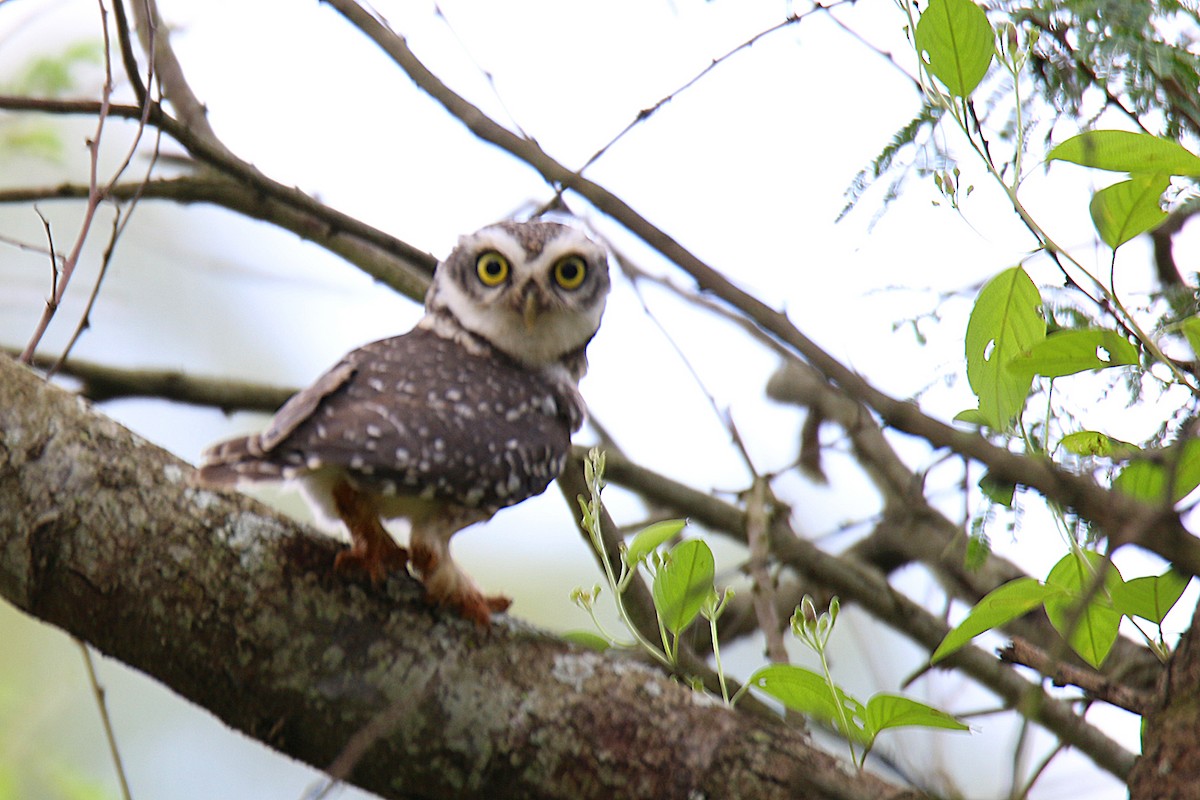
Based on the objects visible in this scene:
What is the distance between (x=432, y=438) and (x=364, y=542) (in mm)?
239

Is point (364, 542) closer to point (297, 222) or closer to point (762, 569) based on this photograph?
Result: point (762, 569)

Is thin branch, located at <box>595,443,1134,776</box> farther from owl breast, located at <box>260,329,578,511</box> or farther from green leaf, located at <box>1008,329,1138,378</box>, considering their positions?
green leaf, located at <box>1008,329,1138,378</box>

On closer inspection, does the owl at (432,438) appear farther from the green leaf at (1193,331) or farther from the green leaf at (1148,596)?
the green leaf at (1193,331)

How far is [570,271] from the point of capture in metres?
3.05

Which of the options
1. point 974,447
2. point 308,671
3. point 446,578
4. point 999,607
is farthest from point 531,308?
point 974,447

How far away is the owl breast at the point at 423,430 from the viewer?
2.07 meters

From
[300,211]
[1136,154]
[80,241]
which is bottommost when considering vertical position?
[1136,154]

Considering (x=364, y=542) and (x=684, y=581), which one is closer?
(x=684, y=581)

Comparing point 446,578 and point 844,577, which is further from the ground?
point 844,577

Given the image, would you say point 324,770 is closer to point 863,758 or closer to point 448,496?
point 448,496

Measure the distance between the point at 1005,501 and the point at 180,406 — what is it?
2.39m

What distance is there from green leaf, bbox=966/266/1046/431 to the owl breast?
3.12ft

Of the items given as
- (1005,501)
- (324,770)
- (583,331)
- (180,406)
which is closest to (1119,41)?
(1005,501)

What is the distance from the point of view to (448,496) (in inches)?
84.7
